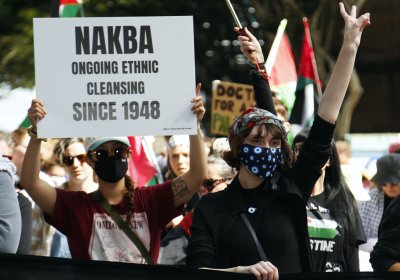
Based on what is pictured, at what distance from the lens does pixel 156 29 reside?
5301 mm

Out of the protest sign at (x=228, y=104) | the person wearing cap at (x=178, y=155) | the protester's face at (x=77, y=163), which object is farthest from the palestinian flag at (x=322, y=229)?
the protest sign at (x=228, y=104)

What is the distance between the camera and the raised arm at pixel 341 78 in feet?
14.3

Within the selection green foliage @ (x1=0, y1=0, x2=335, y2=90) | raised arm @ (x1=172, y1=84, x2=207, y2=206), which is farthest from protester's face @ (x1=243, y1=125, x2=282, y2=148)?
green foliage @ (x1=0, y1=0, x2=335, y2=90)

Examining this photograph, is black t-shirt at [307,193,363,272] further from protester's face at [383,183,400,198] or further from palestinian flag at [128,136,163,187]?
palestinian flag at [128,136,163,187]

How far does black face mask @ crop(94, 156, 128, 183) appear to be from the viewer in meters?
5.50

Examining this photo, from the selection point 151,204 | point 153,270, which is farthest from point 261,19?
point 153,270

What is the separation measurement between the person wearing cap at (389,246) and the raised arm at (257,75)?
2.54 ft

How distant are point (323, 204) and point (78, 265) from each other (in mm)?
1685

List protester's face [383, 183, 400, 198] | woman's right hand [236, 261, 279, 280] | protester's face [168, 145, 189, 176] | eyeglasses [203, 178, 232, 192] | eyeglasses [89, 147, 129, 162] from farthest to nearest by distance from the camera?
1. protester's face [168, 145, 189, 176]
2. protester's face [383, 183, 400, 198]
3. eyeglasses [203, 178, 232, 192]
4. eyeglasses [89, 147, 129, 162]
5. woman's right hand [236, 261, 279, 280]

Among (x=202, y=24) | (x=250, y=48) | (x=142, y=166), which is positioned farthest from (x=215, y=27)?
(x=250, y=48)

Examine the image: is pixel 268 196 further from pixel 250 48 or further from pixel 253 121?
pixel 250 48

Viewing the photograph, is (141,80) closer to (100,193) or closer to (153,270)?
(100,193)

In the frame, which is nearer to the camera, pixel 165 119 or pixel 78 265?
pixel 78 265

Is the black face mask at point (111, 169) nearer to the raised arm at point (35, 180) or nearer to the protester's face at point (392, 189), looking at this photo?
the raised arm at point (35, 180)
